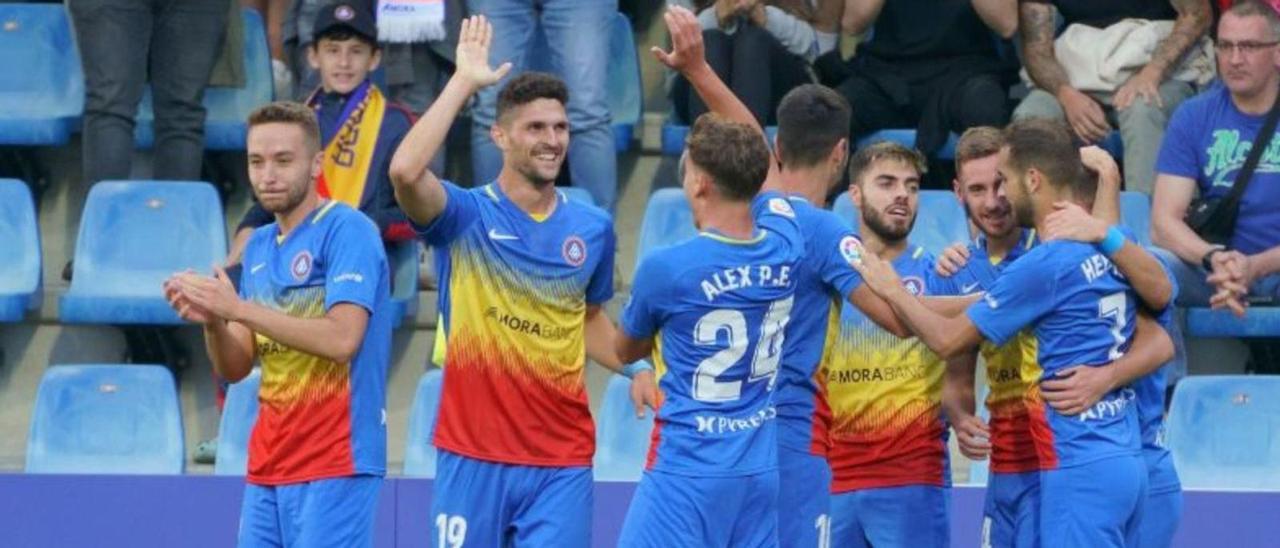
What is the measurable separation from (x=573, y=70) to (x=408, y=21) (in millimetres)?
775

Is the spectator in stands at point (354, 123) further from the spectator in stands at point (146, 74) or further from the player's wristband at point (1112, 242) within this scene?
the player's wristband at point (1112, 242)

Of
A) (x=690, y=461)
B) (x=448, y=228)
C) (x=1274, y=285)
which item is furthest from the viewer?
(x=1274, y=285)

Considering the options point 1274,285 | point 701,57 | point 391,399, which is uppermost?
point 701,57

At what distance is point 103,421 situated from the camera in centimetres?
1005

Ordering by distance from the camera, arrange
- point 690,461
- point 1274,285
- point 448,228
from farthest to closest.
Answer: point 1274,285 → point 448,228 → point 690,461

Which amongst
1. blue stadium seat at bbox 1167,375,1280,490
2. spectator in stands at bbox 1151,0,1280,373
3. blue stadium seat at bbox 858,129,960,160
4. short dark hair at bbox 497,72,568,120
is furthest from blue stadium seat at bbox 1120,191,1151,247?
short dark hair at bbox 497,72,568,120

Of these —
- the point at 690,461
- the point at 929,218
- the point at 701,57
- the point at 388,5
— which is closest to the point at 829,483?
the point at 690,461

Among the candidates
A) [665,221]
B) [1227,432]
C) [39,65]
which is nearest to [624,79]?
[665,221]

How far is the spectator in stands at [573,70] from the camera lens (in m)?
10.7

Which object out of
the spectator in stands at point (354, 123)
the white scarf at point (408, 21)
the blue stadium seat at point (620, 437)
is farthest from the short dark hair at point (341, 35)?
the blue stadium seat at point (620, 437)

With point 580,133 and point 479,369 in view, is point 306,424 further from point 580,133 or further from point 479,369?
point 580,133

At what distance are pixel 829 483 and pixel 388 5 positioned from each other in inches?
153

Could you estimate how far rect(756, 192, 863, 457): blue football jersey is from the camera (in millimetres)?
7742

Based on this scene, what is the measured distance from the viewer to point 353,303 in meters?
7.47
